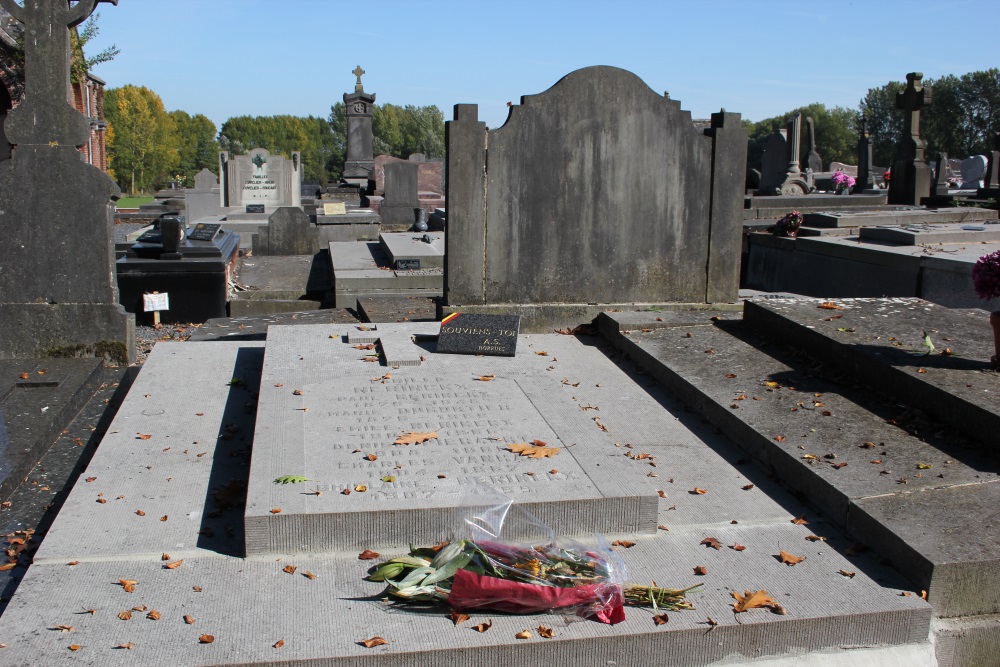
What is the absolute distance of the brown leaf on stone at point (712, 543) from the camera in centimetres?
393

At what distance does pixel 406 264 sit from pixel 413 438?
316 inches

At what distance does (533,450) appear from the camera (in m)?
4.50

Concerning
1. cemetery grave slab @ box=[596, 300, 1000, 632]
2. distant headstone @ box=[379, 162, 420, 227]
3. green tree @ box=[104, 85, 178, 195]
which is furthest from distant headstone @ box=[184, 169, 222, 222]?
green tree @ box=[104, 85, 178, 195]

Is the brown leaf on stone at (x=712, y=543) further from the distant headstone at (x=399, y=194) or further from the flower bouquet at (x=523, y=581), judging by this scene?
the distant headstone at (x=399, y=194)

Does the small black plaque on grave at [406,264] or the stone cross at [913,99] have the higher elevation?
the stone cross at [913,99]

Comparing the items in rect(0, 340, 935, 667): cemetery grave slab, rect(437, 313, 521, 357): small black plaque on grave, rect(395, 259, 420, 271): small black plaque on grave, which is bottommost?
rect(0, 340, 935, 667): cemetery grave slab

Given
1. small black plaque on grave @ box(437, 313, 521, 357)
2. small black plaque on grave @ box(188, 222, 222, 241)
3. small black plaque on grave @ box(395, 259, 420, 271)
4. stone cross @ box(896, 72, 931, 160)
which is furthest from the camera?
stone cross @ box(896, 72, 931, 160)

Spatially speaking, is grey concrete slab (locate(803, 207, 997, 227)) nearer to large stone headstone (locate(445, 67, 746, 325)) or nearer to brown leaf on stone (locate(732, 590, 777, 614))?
large stone headstone (locate(445, 67, 746, 325))

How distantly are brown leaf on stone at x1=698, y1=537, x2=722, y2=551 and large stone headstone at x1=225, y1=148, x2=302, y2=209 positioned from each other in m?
21.6

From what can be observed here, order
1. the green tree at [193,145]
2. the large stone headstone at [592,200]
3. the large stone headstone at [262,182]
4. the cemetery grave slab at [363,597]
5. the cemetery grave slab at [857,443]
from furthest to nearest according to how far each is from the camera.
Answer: the green tree at [193,145], the large stone headstone at [262,182], the large stone headstone at [592,200], the cemetery grave slab at [857,443], the cemetery grave slab at [363,597]

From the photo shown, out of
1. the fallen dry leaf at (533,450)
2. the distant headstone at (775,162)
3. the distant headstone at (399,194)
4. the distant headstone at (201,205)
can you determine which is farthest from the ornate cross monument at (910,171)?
the fallen dry leaf at (533,450)

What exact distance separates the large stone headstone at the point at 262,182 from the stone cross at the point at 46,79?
1719cm

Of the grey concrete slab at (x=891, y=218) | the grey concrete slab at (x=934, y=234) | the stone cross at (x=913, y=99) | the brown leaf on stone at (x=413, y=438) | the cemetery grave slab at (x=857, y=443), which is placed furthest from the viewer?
the stone cross at (x=913, y=99)

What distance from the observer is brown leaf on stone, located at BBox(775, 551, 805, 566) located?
12.4 feet
